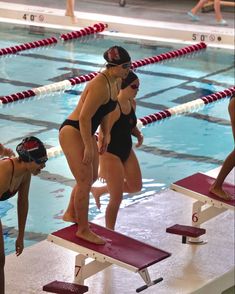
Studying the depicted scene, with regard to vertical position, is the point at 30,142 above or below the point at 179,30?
above

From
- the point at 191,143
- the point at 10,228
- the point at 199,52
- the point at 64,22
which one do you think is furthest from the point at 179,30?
the point at 10,228

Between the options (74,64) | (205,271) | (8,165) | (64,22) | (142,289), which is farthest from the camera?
(64,22)

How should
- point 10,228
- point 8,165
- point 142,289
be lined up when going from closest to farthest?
1. point 8,165
2. point 142,289
3. point 10,228

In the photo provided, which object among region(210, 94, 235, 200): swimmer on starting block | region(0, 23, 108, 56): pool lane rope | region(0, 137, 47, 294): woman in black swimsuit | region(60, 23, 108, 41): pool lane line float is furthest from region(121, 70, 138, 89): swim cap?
region(60, 23, 108, 41): pool lane line float

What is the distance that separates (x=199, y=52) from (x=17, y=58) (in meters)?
2.25

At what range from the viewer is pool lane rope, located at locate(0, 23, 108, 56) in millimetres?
10500

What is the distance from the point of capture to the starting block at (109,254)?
5105 mm

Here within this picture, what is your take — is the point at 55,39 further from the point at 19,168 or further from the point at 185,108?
the point at 19,168

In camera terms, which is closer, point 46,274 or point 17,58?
point 46,274

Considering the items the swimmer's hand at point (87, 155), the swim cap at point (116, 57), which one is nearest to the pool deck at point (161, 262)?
the swimmer's hand at point (87, 155)

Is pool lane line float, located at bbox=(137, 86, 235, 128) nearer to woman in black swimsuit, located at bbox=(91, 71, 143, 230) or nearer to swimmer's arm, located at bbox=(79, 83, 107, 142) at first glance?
woman in black swimsuit, located at bbox=(91, 71, 143, 230)

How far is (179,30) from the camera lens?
12.0 m

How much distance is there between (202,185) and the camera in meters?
6.28

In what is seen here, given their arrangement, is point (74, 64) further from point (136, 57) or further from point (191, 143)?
point (191, 143)
